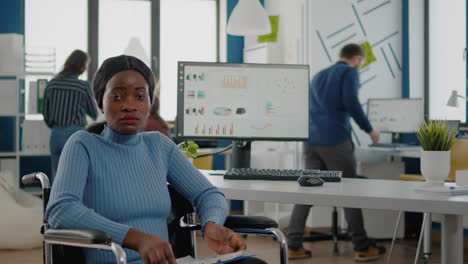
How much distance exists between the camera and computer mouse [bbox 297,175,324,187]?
2293mm

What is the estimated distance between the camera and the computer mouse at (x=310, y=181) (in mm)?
2293

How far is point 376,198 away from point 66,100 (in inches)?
134

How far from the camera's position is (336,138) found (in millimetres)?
4117

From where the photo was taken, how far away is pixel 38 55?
580 cm

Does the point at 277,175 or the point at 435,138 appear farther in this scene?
the point at 277,175

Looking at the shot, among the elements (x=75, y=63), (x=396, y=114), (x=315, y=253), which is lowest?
(x=315, y=253)

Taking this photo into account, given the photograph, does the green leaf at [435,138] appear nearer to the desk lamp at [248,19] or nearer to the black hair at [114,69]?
the black hair at [114,69]

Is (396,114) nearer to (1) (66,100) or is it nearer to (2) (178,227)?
(1) (66,100)

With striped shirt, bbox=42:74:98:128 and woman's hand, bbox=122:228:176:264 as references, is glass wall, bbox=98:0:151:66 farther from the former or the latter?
woman's hand, bbox=122:228:176:264

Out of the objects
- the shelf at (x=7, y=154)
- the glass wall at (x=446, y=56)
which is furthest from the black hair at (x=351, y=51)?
the shelf at (x=7, y=154)

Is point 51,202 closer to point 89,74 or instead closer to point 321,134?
point 321,134

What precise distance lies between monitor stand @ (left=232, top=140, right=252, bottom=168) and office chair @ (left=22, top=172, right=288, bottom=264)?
3.06ft

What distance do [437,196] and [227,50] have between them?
191 inches

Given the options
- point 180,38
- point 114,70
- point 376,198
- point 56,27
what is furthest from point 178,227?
point 180,38
